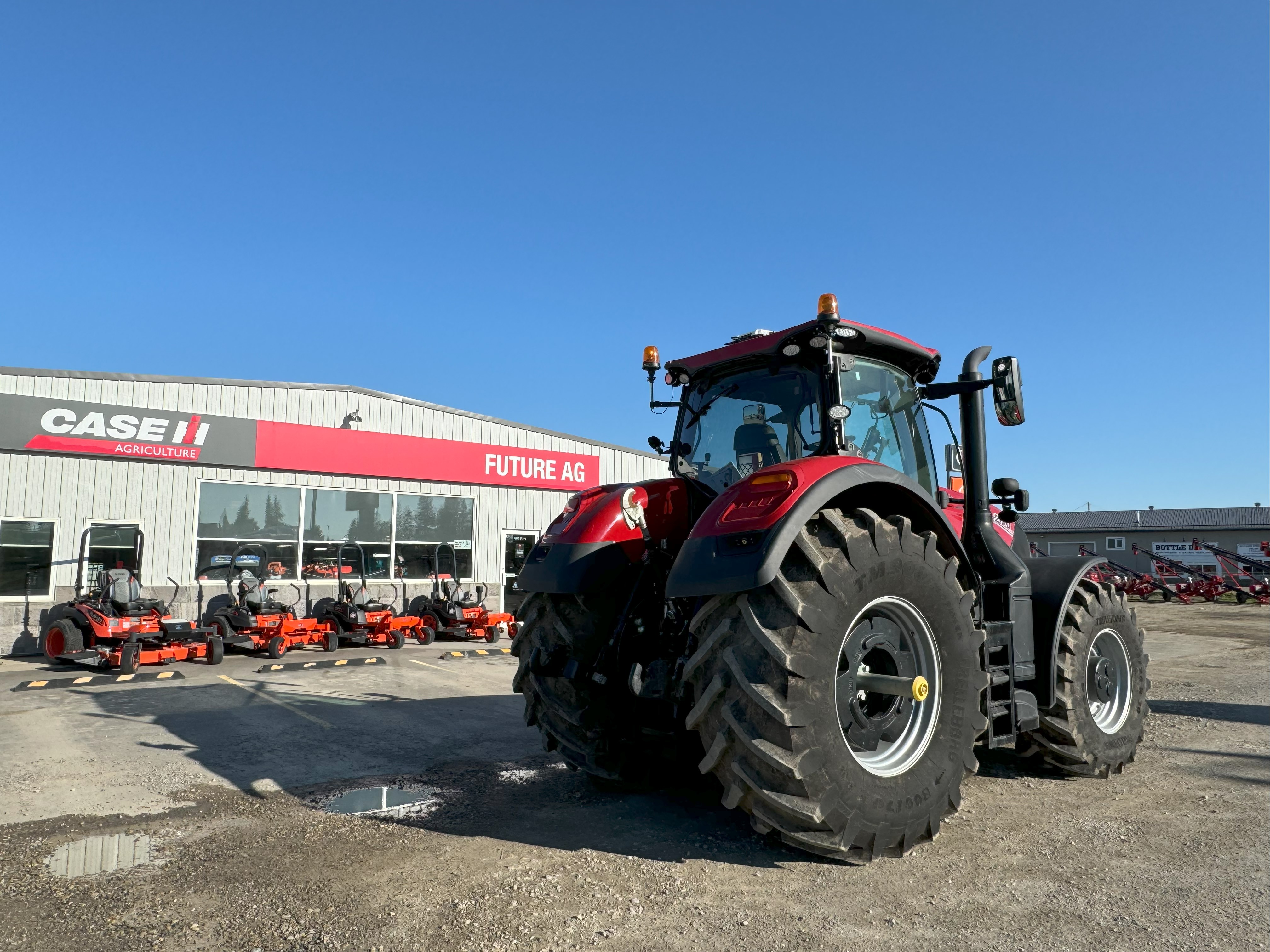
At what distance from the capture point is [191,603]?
44.8 feet

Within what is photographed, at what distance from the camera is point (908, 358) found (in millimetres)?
4785

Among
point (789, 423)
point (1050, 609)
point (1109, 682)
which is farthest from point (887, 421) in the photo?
point (1109, 682)

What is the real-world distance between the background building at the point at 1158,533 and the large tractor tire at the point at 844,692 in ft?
134

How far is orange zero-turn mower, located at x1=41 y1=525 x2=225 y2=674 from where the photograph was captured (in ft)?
36.2

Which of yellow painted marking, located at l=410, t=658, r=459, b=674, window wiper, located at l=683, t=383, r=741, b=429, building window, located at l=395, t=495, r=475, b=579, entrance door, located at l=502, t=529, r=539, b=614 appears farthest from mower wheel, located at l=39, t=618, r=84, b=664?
window wiper, located at l=683, t=383, r=741, b=429

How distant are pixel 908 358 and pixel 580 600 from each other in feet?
8.01

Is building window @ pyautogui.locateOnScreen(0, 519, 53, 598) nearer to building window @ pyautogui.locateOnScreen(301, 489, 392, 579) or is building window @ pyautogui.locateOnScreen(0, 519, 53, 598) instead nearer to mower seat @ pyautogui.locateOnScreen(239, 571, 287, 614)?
mower seat @ pyautogui.locateOnScreen(239, 571, 287, 614)

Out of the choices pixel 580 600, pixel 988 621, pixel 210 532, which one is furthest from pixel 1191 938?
pixel 210 532

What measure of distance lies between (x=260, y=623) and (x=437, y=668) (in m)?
3.70

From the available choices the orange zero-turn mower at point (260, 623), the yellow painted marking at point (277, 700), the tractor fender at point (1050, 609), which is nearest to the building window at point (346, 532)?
the orange zero-turn mower at point (260, 623)

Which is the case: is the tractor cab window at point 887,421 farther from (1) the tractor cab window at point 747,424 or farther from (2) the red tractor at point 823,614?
(1) the tractor cab window at point 747,424

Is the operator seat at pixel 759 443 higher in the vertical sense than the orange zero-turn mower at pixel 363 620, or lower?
higher

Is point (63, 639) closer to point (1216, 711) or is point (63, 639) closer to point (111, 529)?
point (111, 529)

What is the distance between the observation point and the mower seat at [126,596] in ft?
37.6
